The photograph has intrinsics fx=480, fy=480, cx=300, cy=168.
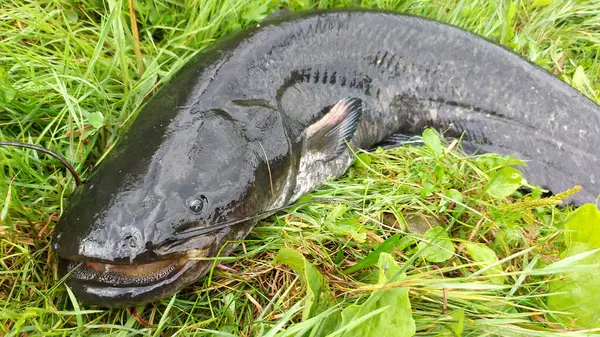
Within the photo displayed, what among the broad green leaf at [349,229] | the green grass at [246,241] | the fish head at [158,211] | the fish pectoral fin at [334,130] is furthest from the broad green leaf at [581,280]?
the fish head at [158,211]

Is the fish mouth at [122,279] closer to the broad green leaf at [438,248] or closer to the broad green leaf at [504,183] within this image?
the broad green leaf at [438,248]

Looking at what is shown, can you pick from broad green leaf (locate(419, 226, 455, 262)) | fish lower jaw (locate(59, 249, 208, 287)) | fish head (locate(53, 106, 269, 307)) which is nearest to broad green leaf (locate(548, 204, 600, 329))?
broad green leaf (locate(419, 226, 455, 262))

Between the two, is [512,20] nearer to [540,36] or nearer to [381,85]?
[540,36]

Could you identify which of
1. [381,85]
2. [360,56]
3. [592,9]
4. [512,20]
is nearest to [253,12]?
[360,56]

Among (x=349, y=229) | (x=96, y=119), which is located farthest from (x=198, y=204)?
(x=96, y=119)

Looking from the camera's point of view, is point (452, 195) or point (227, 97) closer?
point (227, 97)
